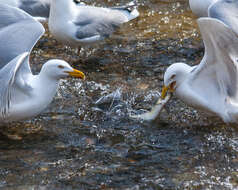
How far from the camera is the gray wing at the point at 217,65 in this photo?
503cm

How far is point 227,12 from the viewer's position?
19.2 ft

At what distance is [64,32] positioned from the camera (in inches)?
277

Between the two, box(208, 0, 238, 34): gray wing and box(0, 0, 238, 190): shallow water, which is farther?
box(208, 0, 238, 34): gray wing

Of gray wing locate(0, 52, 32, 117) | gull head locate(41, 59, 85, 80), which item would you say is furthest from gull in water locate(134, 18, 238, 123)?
gray wing locate(0, 52, 32, 117)

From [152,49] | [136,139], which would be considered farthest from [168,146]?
[152,49]

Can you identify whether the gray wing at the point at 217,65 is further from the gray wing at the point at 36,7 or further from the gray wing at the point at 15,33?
the gray wing at the point at 36,7

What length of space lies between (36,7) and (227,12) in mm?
3232

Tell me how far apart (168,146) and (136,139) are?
32cm

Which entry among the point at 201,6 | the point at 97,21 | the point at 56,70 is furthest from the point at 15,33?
the point at 201,6

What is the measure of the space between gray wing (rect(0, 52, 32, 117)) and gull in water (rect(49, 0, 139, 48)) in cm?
166

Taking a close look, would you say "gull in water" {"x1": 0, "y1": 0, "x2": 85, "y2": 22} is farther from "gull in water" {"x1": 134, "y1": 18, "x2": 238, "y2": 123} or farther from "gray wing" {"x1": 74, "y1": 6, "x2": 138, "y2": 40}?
"gull in water" {"x1": 134, "y1": 18, "x2": 238, "y2": 123}

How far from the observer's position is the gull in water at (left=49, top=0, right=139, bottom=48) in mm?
7059

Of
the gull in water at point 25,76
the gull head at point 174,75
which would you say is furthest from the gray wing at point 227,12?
the gull in water at point 25,76

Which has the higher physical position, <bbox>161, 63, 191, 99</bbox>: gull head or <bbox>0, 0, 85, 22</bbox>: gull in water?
<bbox>161, 63, 191, 99</bbox>: gull head
